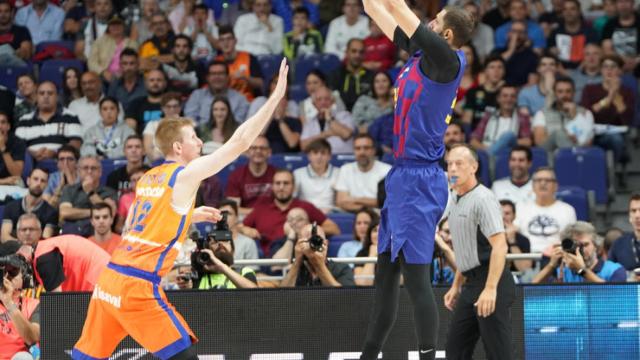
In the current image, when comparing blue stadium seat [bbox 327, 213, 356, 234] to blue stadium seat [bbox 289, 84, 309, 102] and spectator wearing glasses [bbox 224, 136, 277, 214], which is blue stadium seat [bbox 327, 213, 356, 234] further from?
blue stadium seat [bbox 289, 84, 309, 102]

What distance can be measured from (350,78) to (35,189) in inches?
171

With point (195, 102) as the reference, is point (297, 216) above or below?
below

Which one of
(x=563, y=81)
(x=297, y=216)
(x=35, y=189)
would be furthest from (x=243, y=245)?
(x=563, y=81)

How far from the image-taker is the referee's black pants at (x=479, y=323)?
763cm

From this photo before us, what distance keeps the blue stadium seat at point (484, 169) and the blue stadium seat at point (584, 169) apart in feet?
2.78

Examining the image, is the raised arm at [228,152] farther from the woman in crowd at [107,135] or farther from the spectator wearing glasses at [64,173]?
the woman in crowd at [107,135]

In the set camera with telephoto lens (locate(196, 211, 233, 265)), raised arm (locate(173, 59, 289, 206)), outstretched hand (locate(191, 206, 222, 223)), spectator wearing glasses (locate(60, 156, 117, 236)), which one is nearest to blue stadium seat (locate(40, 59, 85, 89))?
spectator wearing glasses (locate(60, 156, 117, 236))

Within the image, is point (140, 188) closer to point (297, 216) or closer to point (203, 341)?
point (203, 341)

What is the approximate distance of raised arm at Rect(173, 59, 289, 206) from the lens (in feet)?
21.3

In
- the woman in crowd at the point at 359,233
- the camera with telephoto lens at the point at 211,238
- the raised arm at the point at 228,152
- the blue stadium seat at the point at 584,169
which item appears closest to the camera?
the raised arm at the point at 228,152

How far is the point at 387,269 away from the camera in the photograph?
7039mm

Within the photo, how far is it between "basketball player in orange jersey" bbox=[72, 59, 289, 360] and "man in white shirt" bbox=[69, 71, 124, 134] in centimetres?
814

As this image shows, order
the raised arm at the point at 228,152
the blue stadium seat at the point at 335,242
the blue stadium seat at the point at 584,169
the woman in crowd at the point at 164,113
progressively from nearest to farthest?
the raised arm at the point at 228,152, the blue stadium seat at the point at 335,242, the blue stadium seat at the point at 584,169, the woman in crowd at the point at 164,113

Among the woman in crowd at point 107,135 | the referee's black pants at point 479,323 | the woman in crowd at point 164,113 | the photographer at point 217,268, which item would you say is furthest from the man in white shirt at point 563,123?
the referee's black pants at point 479,323
